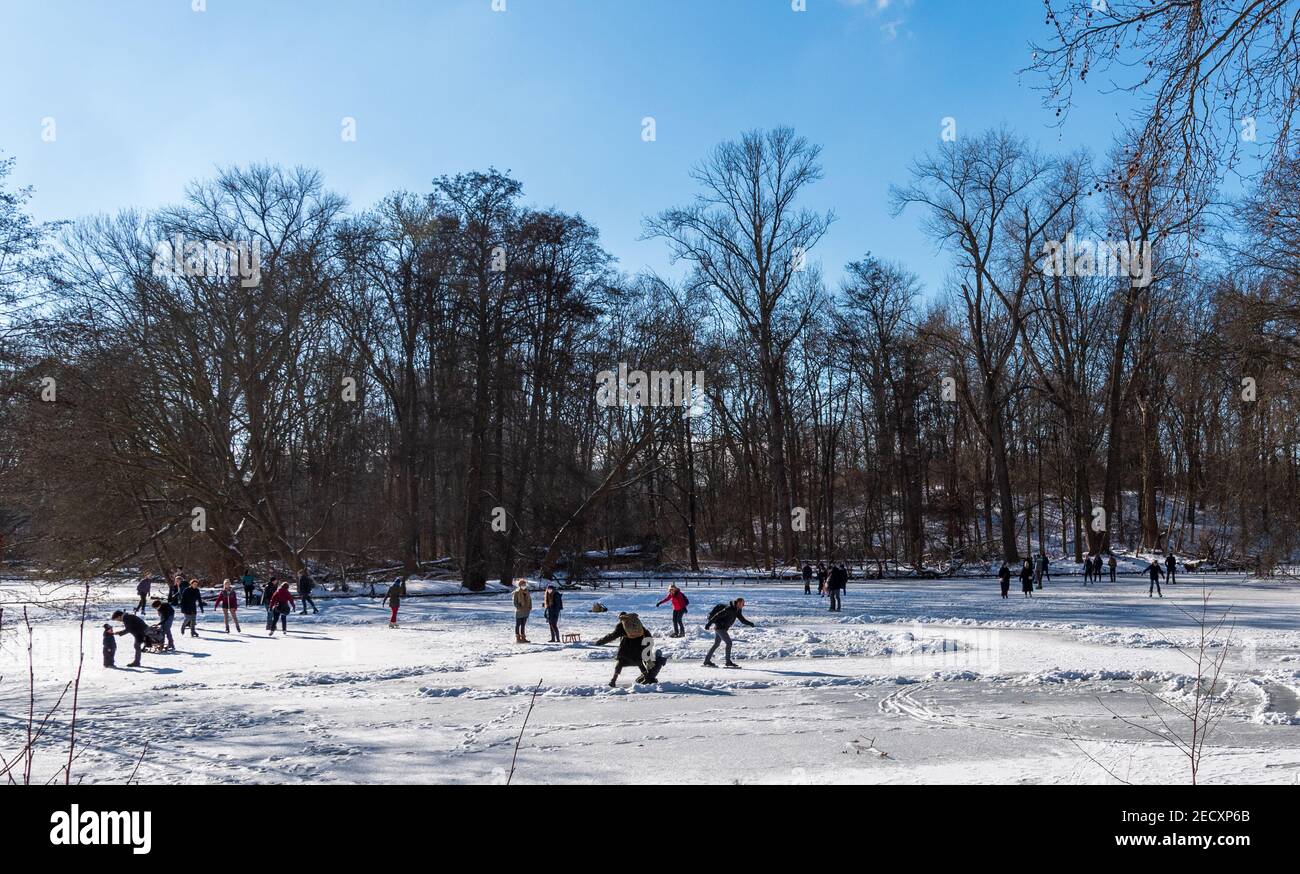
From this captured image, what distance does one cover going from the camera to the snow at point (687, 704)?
866cm

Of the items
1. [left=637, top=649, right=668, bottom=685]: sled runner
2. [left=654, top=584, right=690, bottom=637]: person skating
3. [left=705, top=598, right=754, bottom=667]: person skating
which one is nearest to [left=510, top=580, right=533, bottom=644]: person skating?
[left=654, top=584, right=690, bottom=637]: person skating

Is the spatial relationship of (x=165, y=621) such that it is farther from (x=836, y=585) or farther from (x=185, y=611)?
(x=836, y=585)

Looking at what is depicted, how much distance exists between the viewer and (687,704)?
12.6m

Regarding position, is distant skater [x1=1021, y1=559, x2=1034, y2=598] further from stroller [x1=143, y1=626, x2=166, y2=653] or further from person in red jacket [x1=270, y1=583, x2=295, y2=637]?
stroller [x1=143, y1=626, x2=166, y2=653]

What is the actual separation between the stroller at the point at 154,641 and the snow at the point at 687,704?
1.51 ft

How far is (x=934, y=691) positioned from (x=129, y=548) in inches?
1205

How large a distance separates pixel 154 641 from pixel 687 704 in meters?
12.7

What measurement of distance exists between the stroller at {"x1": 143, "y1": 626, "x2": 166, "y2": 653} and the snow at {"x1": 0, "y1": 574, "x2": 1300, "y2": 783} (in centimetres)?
46

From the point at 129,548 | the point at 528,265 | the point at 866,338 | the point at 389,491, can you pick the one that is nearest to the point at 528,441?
the point at 528,265

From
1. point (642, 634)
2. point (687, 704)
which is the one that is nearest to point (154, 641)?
point (642, 634)

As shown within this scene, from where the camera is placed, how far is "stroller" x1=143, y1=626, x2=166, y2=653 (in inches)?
757

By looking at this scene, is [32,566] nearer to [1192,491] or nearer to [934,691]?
[934,691]

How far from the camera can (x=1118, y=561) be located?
1839 inches

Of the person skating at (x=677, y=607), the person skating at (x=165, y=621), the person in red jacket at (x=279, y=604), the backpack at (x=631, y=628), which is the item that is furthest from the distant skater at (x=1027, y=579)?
the person skating at (x=165, y=621)
